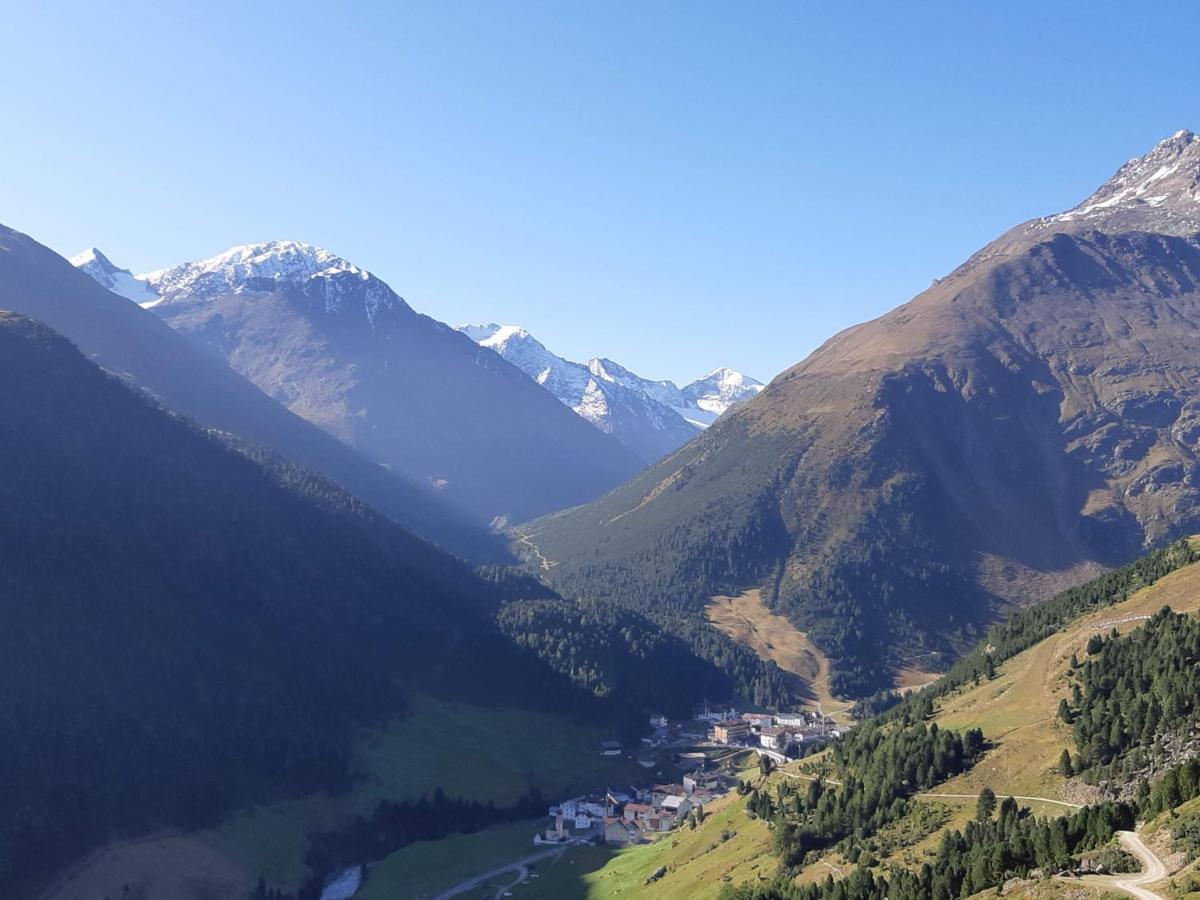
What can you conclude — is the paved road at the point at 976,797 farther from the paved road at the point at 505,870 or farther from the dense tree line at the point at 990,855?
the paved road at the point at 505,870

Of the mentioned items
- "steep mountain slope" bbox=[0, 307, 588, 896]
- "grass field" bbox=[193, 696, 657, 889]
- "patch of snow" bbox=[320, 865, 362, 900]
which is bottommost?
"patch of snow" bbox=[320, 865, 362, 900]

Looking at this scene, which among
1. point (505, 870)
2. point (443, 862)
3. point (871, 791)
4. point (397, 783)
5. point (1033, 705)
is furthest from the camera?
point (397, 783)

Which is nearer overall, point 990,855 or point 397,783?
point 990,855

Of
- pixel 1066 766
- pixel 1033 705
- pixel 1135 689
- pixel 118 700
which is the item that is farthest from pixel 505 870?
pixel 1135 689

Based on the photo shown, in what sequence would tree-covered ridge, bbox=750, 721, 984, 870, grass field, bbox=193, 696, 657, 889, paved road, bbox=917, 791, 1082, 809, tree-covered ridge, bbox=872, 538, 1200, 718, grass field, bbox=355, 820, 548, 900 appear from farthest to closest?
grass field, bbox=193, 696, 657, 889 → grass field, bbox=355, 820, 548, 900 → tree-covered ridge, bbox=872, 538, 1200, 718 → tree-covered ridge, bbox=750, 721, 984, 870 → paved road, bbox=917, 791, 1082, 809

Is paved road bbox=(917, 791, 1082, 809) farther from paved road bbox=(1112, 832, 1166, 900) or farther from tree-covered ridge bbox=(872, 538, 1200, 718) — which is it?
tree-covered ridge bbox=(872, 538, 1200, 718)

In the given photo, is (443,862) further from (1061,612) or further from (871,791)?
(1061,612)

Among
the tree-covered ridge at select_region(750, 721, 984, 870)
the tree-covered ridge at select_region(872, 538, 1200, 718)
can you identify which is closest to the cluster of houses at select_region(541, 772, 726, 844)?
the tree-covered ridge at select_region(872, 538, 1200, 718)

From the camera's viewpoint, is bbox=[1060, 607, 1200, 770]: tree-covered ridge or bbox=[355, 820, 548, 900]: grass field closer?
bbox=[1060, 607, 1200, 770]: tree-covered ridge
